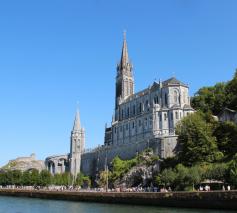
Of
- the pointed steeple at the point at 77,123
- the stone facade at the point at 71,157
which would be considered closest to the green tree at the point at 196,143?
the stone facade at the point at 71,157

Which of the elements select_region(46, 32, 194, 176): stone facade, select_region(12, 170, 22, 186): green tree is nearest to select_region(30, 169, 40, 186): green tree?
select_region(12, 170, 22, 186): green tree

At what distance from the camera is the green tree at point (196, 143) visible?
5422 centimetres

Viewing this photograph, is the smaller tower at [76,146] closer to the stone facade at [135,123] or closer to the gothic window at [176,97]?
the stone facade at [135,123]

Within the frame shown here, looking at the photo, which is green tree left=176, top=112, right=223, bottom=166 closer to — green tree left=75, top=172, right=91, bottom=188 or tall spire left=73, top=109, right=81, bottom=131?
green tree left=75, top=172, right=91, bottom=188

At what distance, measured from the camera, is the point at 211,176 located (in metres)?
47.0

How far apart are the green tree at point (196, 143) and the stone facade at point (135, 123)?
17.7ft

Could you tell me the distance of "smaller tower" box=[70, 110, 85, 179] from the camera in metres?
96.6

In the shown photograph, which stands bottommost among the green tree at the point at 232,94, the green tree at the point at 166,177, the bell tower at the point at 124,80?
the green tree at the point at 166,177

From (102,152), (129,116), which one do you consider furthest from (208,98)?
(102,152)

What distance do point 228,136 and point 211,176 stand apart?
12.0 metres

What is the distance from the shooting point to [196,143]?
182 ft

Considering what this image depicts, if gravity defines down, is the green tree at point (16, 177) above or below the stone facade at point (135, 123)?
below

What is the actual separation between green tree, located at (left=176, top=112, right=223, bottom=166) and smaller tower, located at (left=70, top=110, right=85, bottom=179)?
42149mm

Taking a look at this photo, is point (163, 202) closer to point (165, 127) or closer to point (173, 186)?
point (173, 186)
